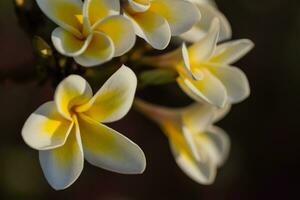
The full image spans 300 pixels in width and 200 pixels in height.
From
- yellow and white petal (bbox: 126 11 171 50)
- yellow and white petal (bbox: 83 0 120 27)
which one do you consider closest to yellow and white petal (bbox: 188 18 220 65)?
yellow and white petal (bbox: 126 11 171 50)

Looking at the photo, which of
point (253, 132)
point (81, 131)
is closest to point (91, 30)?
point (81, 131)

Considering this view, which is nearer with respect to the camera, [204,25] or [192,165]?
[204,25]

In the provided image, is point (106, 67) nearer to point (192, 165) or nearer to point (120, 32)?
point (120, 32)

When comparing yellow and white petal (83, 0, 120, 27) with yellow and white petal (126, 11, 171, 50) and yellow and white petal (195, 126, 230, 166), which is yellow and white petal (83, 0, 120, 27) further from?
yellow and white petal (195, 126, 230, 166)

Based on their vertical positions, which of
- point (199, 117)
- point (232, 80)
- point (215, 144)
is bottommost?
point (215, 144)

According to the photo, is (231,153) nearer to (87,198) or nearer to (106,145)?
(87,198)

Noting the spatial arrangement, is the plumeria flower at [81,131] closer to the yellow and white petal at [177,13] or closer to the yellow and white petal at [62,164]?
the yellow and white petal at [62,164]

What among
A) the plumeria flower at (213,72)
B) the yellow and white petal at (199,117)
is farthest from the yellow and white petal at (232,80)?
the yellow and white petal at (199,117)
